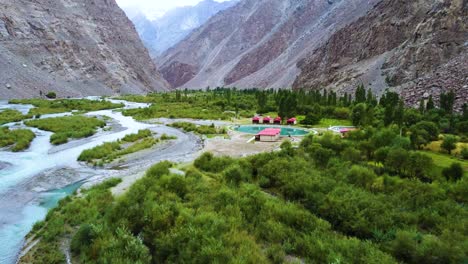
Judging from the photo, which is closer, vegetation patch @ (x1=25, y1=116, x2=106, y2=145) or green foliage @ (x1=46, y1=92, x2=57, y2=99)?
vegetation patch @ (x1=25, y1=116, x2=106, y2=145)

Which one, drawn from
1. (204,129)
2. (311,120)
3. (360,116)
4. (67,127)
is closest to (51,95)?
(67,127)

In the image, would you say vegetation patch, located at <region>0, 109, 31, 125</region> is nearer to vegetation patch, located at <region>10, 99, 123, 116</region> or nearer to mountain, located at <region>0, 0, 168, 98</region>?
vegetation patch, located at <region>10, 99, 123, 116</region>

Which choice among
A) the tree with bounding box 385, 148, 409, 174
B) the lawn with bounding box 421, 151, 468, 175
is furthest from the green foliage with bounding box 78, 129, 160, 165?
the lawn with bounding box 421, 151, 468, 175

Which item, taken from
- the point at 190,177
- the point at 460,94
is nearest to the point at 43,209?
the point at 190,177

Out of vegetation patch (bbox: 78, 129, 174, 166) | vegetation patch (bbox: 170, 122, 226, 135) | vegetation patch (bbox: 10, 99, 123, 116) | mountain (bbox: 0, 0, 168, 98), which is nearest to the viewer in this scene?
vegetation patch (bbox: 78, 129, 174, 166)

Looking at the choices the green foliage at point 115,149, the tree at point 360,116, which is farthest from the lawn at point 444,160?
the green foliage at point 115,149

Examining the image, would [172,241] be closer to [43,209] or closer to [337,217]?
[337,217]

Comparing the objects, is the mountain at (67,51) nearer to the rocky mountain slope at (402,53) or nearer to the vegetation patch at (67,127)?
the vegetation patch at (67,127)
